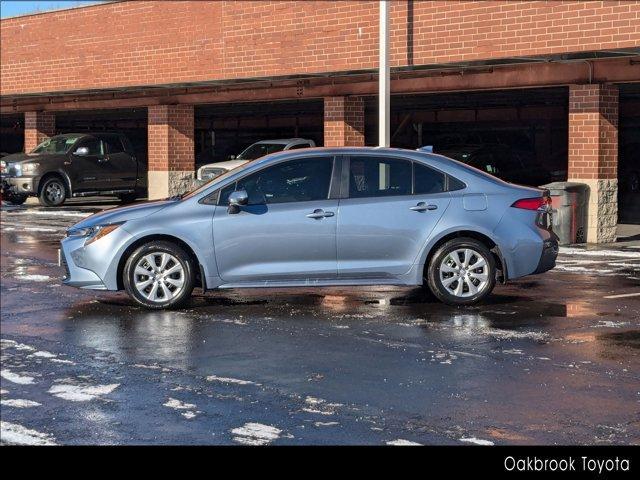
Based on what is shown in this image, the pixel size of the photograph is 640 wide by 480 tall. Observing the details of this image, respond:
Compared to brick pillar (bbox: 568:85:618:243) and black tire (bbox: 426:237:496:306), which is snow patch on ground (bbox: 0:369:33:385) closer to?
black tire (bbox: 426:237:496:306)

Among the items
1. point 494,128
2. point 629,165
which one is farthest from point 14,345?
point 494,128

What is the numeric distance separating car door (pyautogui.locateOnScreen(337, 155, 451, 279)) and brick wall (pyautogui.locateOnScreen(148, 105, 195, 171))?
17695 mm

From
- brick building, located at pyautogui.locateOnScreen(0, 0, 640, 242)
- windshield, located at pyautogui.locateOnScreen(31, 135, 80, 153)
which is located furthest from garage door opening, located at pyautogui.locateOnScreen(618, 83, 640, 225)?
windshield, located at pyautogui.locateOnScreen(31, 135, 80, 153)

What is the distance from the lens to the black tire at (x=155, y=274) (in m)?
11.9

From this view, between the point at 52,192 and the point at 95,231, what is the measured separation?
60.0 feet

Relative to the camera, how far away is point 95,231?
12062 millimetres

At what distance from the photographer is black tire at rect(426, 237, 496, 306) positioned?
12.1 m

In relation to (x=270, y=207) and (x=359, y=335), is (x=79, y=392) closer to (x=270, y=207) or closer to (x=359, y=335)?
(x=359, y=335)

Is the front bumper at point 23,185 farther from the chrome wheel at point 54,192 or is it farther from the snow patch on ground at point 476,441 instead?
the snow patch on ground at point 476,441

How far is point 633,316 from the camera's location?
1155 cm

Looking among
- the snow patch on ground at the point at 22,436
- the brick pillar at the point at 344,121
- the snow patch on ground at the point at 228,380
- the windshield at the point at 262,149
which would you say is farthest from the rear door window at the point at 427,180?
the windshield at the point at 262,149

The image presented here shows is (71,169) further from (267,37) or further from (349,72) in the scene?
(349,72)

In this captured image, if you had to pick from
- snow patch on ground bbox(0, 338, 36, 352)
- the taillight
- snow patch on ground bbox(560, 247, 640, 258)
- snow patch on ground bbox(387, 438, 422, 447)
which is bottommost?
snow patch on ground bbox(387, 438, 422, 447)
